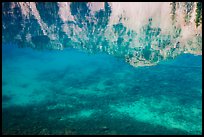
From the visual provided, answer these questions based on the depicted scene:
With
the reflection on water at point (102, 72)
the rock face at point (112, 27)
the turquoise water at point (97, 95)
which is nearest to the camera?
the turquoise water at point (97, 95)

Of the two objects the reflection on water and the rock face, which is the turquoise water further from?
the rock face

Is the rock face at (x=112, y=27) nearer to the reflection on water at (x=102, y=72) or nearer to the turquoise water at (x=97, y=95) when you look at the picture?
the reflection on water at (x=102, y=72)

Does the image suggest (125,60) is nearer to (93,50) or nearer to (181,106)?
(93,50)

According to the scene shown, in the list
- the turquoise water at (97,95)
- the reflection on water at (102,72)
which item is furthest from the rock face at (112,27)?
the turquoise water at (97,95)

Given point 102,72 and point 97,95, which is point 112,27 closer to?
point 102,72

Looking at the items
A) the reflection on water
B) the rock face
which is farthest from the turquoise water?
the rock face

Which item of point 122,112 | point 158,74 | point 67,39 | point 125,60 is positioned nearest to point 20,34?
point 67,39
